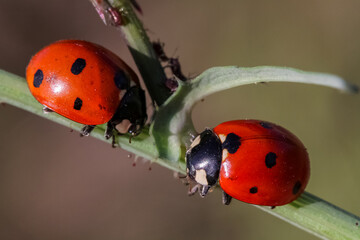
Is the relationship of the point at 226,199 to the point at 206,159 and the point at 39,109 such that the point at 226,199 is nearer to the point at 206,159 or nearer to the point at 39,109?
the point at 206,159

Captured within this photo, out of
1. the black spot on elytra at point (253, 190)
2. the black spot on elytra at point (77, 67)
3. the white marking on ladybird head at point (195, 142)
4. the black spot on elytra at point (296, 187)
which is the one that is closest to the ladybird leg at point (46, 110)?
the black spot on elytra at point (77, 67)

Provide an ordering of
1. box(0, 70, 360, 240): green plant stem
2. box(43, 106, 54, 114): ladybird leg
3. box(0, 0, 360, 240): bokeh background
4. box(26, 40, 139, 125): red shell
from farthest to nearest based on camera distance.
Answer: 1. box(0, 0, 360, 240): bokeh background
2. box(26, 40, 139, 125): red shell
3. box(43, 106, 54, 114): ladybird leg
4. box(0, 70, 360, 240): green plant stem

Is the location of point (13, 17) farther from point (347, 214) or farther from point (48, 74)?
point (347, 214)

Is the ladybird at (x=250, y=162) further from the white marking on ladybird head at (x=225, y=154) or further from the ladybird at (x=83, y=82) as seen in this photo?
the ladybird at (x=83, y=82)

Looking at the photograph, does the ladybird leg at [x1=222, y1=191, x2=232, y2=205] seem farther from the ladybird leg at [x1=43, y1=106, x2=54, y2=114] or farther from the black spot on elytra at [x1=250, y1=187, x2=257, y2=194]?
the ladybird leg at [x1=43, y1=106, x2=54, y2=114]

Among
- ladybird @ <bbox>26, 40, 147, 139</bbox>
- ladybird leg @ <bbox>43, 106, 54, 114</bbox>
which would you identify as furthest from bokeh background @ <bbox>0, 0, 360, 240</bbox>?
ladybird leg @ <bbox>43, 106, 54, 114</bbox>

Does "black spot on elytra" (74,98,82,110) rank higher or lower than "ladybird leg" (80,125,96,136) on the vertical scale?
higher
